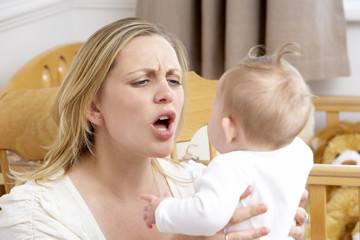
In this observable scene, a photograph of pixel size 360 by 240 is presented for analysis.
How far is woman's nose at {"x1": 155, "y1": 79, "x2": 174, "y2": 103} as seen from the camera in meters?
1.05

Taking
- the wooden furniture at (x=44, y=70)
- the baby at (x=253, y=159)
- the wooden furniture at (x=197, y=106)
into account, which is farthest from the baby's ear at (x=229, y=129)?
the wooden furniture at (x=44, y=70)

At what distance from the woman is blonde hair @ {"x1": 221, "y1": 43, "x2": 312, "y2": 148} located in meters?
0.18

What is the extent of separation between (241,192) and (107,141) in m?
0.40

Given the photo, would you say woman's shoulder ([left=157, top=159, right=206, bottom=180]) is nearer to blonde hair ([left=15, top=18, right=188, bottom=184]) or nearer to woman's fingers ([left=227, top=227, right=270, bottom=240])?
blonde hair ([left=15, top=18, right=188, bottom=184])

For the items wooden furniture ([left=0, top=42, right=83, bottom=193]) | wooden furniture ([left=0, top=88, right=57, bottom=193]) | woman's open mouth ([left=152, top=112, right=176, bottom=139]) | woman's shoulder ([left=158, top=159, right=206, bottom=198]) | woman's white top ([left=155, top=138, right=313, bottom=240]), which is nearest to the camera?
woman's white top ([left=155, top=138, right=313, bottom=240])

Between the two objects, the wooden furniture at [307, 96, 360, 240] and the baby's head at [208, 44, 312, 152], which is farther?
the wooden furniture at [307, 96, 360, 240]

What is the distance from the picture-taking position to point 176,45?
125cm

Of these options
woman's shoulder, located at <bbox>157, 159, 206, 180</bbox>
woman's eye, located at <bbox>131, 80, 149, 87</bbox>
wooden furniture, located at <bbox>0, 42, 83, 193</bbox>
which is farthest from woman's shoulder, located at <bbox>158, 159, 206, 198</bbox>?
wooden furniture, located at <bbox>0, 42, 83, 193</bbox>

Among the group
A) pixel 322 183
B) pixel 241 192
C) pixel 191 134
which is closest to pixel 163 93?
A: pixel 241 192

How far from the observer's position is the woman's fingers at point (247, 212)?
89 centimetres

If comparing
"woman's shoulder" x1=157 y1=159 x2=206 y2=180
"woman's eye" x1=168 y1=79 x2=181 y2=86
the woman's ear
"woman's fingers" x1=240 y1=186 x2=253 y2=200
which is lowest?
"woman's shoulder" x1=157 y1=159 x2=206 y2=180

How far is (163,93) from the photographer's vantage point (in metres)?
1.06

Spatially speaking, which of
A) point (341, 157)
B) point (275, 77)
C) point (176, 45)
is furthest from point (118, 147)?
point (341, 157)

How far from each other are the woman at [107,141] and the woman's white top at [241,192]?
0.10 metres
